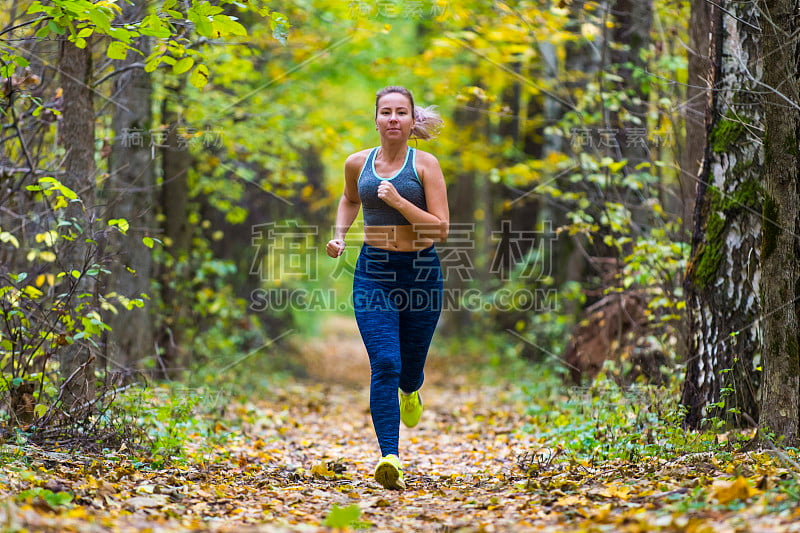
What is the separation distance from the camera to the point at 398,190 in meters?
4.97

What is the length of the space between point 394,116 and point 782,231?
2.39 m

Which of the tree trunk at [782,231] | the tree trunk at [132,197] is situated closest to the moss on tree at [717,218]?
the tree trunk at [782,231]

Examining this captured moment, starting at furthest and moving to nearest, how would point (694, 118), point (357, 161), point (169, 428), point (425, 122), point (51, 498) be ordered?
1. point (694, 118)
2. point (169, 428)
3. point (425, 122)
4. point (357, 161)
5. point (51, 498)

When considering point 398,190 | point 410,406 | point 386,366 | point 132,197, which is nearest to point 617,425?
point 410,406

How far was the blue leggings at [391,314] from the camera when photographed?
480 cm

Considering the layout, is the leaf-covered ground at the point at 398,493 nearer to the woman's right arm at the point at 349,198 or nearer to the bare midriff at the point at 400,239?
the bare midriff at the point at 400,239

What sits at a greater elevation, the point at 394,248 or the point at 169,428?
the point at 394,248

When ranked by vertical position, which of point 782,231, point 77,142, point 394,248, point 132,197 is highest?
point 77,142

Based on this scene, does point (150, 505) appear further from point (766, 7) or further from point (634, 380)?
point (634, 380)

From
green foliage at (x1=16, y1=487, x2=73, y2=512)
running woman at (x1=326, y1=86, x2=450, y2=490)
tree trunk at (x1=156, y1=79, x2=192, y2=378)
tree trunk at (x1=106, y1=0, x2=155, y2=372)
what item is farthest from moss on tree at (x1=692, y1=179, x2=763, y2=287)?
tree trunk at (x1=156, y1=79, x2=192, y2=378)

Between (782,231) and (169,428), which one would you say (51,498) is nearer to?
(169,428)

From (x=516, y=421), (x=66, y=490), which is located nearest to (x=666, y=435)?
(x=516, y=421)

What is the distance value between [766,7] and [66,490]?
452cm

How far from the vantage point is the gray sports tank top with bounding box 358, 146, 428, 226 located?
16.3 ft
